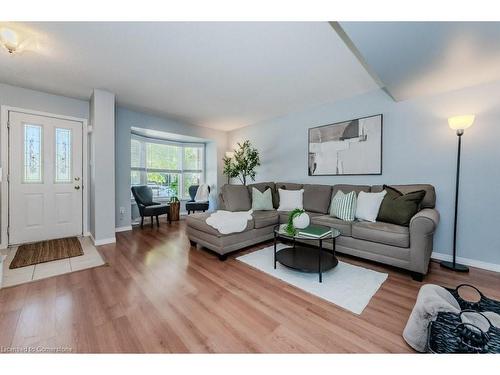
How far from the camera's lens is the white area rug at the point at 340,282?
5.67ft

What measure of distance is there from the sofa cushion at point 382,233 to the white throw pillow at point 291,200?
1099 mm

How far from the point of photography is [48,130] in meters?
3.29

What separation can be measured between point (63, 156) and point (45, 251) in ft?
5.22

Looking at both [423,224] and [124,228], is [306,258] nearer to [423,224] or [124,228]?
[423,224]

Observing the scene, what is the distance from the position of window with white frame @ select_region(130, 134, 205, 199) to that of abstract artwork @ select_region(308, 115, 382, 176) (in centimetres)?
354

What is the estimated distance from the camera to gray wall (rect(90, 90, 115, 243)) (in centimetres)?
311

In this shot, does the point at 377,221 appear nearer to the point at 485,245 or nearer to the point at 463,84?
the point at 485,245

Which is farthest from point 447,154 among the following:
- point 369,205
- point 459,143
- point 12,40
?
point 12,40

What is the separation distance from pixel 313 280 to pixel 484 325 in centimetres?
114

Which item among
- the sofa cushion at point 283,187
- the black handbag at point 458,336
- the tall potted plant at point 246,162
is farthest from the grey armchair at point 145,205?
the black handbag at point 458,336

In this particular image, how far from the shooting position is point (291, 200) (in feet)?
11.6
